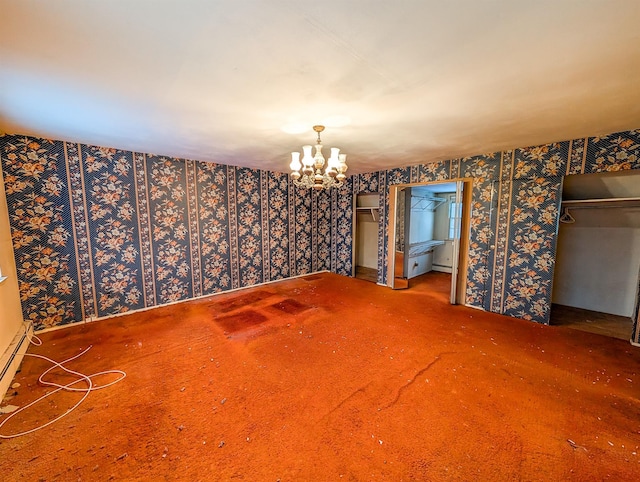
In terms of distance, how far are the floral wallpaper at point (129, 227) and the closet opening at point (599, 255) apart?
4.47 m

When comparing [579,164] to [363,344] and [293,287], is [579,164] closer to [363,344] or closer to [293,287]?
[363,344]

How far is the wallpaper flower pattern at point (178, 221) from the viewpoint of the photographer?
9.05ft

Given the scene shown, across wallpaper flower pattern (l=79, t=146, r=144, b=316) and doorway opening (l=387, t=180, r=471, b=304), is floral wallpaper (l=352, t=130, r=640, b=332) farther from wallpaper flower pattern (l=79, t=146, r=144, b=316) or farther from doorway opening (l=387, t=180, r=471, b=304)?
wallpaper flower pattern (l=79, t=146, r=144, b=316)

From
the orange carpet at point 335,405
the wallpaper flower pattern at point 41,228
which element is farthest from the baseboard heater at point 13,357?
the wallpaper flower pattern at point 41,228

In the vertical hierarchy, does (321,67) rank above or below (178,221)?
above

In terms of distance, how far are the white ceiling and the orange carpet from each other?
2200mm

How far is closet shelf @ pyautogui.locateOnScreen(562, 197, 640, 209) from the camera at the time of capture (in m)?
2.76

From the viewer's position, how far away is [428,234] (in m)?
5.89

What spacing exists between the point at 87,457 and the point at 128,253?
2.56m

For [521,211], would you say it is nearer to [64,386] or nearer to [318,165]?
[318,165]

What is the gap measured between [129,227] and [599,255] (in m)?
6.39

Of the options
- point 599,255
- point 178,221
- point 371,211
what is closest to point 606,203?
point 599,255

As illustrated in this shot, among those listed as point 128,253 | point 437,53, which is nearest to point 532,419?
point 437,53

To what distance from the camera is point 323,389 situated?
6.38 feet
